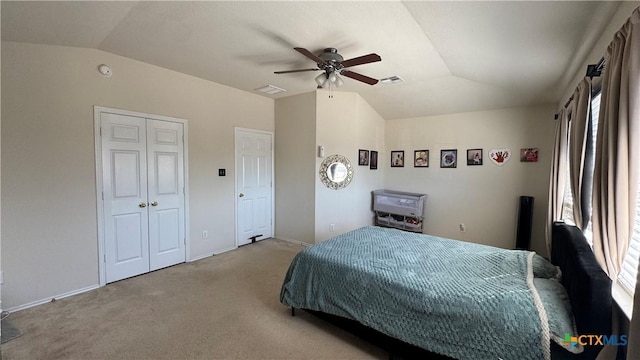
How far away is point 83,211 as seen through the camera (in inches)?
116

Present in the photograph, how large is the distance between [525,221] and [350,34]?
144 inches

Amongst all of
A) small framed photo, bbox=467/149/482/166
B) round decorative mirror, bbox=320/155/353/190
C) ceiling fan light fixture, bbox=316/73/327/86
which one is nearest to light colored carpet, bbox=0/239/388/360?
round decorative mirror, bbox=320/155/353/190

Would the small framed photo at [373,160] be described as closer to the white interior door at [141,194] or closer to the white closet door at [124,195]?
the white interior door at [141,194]

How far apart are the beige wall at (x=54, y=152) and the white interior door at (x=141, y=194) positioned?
155 mm

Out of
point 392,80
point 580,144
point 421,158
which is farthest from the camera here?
point 421,158

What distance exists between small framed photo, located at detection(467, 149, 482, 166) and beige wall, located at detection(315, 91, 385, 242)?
1791 mm

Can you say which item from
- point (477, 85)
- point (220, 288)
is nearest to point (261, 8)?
point (220, 288)

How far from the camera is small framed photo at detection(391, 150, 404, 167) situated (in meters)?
5.24

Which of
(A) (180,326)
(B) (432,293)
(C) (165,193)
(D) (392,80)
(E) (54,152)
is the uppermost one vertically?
(D) (392,80)

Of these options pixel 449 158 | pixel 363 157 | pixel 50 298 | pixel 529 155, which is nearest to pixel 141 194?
pixel 50 298

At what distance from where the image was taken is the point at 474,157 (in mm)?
4453

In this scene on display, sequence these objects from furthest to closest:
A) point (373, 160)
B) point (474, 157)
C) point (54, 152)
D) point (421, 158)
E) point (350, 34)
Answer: point (373, 160), point (421, 158), point (474, 157), point (54, 152), point (350, 34)

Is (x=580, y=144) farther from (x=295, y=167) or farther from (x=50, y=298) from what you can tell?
(x=50, y=298)

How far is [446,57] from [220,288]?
3.74 meters
